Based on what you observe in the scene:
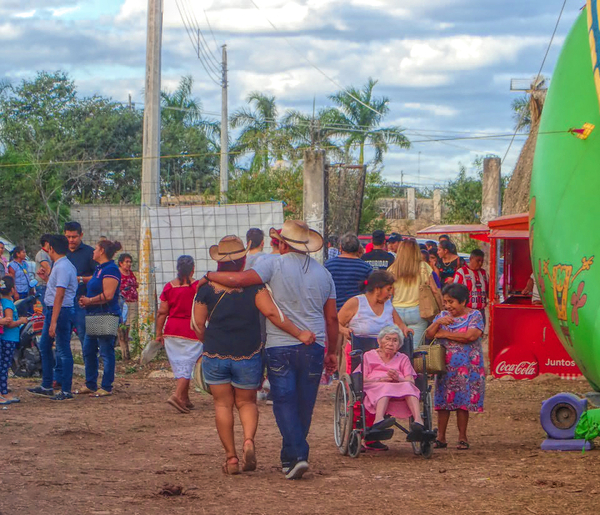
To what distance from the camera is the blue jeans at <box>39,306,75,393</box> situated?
35.6ft

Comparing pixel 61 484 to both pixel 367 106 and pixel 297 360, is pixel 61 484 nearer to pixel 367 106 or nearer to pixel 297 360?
pixel 297 360

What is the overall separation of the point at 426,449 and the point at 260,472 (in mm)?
1412

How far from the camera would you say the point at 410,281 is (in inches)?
413

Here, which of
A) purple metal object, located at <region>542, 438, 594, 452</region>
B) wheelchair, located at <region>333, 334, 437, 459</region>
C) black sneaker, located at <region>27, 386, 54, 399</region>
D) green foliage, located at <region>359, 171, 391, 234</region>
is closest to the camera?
wheelchair, located at <region>333, 334, 437, 459</region>

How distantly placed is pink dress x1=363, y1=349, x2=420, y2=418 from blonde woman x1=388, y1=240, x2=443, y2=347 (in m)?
2.38

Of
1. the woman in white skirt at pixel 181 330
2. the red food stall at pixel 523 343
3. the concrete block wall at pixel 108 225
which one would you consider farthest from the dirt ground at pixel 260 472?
the concrete block wall at pixel 108 225

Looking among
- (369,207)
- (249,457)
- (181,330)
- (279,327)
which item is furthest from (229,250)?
(369,207)

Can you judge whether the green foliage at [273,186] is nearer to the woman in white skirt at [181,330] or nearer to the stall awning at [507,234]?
the stall awning at [507,234]

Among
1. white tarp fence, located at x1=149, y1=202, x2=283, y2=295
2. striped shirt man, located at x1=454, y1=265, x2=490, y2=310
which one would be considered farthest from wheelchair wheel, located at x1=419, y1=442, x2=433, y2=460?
white tarp fence, located at x1=149, y1=202, x2=283, y2=295

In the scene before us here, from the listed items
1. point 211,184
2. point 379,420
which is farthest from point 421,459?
point 211,184

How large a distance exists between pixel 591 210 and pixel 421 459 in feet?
8.04

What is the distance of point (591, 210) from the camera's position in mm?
6605

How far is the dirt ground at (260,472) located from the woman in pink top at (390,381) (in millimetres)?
412

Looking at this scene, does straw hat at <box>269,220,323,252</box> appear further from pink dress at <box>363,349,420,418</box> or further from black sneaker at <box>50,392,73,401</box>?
black sneaker at <box>50,392,73,401</box>
